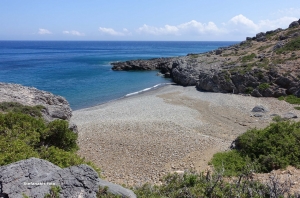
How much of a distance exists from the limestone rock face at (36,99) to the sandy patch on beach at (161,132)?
3.11 meters

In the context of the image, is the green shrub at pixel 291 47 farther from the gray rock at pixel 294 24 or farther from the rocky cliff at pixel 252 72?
the gray rock at pixel 294 24

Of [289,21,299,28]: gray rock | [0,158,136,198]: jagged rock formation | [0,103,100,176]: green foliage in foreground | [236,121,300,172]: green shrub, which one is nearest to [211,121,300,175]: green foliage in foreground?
[236,121,300,172]: green shrub

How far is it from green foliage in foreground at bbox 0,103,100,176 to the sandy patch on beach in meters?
3.98

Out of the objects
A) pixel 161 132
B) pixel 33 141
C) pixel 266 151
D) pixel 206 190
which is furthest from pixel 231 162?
pixel 33 141

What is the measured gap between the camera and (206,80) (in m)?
44.7

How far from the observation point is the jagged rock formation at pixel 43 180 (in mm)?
6248

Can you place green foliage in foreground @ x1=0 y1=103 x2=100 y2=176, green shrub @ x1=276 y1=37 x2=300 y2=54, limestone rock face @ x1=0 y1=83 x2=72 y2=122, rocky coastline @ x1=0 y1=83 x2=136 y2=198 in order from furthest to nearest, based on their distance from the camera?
1. green shrub @ x1=276 y1=37 x2=300 y2=54
2. limestone rock face @ x1=0 y1=83 x2=72 y2=122
3. green foliage in foreground @ x1=0 y1=103 x2=100 y2=176
4. rocky coastline @ x1=0 y1=83 x2=136 y2=198

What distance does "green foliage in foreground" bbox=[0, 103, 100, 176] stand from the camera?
916 cm

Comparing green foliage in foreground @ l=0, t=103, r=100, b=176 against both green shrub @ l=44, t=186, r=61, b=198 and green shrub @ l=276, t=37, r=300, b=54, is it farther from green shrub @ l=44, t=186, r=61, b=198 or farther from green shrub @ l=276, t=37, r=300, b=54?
green shrub @ l=276, t=37, r=300, b=54

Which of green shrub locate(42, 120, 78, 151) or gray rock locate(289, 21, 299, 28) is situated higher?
gray rock locate(289, 21, 299, 28)

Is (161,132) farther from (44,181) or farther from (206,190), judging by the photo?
(44,181)

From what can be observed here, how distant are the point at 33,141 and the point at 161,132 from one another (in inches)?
525

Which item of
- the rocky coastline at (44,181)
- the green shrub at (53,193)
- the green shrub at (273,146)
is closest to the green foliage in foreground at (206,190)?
the rocky coastline at (44,181)

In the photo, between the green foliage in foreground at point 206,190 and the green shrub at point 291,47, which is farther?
the green shrub at point 291,47
